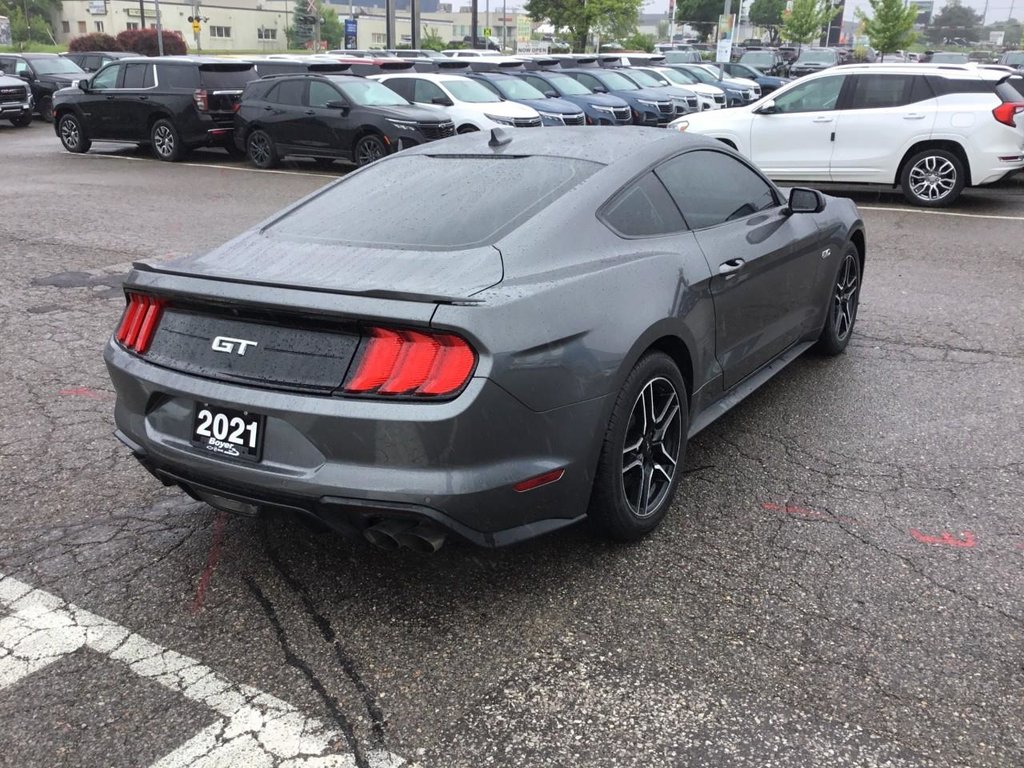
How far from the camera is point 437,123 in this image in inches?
597

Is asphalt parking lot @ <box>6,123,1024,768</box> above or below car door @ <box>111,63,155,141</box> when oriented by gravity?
below

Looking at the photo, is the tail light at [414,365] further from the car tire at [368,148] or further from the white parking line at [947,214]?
the car tire at [368,148]

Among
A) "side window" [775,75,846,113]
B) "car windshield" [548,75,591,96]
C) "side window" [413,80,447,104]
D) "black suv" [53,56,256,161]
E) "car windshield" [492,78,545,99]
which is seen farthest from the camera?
"car windshield" [548,75,591,96]

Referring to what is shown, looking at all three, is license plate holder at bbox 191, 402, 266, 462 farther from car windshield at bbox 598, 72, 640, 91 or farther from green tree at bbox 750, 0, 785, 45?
green tree at bbox 750, 0, 785, 45

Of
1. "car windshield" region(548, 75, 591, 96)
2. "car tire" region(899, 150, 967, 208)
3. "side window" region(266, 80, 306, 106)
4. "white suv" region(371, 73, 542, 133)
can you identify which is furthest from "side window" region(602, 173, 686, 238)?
"car windshield" region(548, 75, 591, 96)

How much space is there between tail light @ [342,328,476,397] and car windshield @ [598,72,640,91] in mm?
20235

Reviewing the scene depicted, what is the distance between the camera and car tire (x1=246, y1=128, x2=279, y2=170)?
1662 cm

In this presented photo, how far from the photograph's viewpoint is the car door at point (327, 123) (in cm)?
1565

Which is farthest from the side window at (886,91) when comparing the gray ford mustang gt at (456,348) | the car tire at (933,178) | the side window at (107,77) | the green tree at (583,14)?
the green tree at (583,14)

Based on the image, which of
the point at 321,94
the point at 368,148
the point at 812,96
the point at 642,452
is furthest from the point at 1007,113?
the point at 321,94

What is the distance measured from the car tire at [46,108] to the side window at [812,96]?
2157 cm

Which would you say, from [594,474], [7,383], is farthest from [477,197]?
[7,383]

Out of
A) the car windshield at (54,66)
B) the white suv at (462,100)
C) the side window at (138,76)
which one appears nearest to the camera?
the white suv at (462,100)

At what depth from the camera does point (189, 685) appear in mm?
2852
